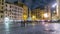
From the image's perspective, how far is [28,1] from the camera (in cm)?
1437

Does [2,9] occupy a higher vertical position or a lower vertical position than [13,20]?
higher

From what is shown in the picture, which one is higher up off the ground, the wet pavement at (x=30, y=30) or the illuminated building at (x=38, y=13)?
the illuminated building at (x=38, y=13)

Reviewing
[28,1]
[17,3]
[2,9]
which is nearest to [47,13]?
[28,1]

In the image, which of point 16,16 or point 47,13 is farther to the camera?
point 16,16

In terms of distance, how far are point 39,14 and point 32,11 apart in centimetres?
61

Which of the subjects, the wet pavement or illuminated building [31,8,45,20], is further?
illuminated building [31,8,45,20]

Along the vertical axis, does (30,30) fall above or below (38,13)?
below

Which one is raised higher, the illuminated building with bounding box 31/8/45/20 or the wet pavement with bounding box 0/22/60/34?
the illuminated building with bounding box 31/8/45/20

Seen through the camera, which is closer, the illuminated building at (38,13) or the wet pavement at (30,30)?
the wet pavement at (30,30)

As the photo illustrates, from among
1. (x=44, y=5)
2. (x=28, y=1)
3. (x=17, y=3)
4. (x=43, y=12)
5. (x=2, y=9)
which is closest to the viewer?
(x=43, y=12)

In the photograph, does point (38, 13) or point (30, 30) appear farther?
point (38, 13)

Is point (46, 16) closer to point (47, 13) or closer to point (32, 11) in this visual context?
point (47, 13)

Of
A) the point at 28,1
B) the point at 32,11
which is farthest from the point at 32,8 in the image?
the point at 28,1

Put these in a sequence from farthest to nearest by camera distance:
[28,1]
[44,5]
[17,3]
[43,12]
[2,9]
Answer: [2,9] → [17,3] → [28,1] → [44,5] → [43,12]
